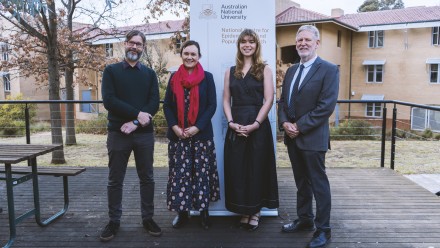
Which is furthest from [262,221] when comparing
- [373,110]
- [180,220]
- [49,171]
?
[373,110]

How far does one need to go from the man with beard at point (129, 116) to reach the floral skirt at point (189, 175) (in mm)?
193

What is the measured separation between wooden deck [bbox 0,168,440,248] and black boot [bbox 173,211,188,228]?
64 mm

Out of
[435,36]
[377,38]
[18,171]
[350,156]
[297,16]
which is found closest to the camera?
[18,171]

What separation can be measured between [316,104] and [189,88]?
1008 millimetres

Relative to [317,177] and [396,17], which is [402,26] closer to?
[396,17]

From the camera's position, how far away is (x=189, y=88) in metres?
3.24

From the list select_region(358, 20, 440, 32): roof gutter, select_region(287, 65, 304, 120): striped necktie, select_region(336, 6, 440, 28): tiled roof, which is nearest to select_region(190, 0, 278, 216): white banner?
select_region(287, 65, 304, 120): striped necktie

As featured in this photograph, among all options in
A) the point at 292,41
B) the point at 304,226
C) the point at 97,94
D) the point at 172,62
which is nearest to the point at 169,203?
the point at 304,226

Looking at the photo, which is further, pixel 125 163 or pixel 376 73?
pixel 376 73

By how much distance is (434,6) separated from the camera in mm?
22891

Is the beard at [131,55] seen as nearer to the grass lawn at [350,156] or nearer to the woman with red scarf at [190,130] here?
the woman with red scarf at [190,130]

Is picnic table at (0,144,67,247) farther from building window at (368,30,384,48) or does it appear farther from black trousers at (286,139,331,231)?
building window at (368,30,384,48)

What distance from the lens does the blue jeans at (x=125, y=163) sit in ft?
10.2

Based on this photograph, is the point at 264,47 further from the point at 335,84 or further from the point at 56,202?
the point at 56,202
